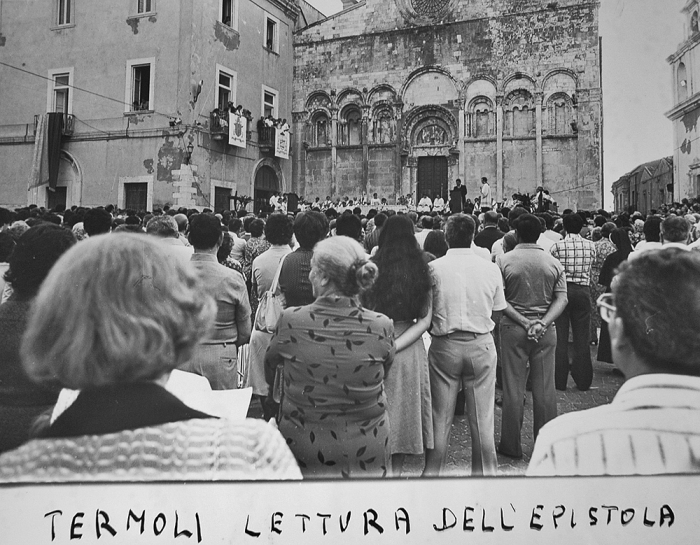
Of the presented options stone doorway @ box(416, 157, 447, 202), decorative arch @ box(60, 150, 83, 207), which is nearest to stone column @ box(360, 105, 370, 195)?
stone doorway @ box(416, 157, 447, 202)

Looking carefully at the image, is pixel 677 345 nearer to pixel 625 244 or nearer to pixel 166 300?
pixel 625 244

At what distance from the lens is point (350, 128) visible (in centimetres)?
2491

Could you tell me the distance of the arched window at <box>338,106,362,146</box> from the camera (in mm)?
24734

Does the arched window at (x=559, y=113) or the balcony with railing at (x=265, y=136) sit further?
the balcony with railing at (x=265, y=136)

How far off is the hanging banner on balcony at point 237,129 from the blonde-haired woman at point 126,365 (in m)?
18.6

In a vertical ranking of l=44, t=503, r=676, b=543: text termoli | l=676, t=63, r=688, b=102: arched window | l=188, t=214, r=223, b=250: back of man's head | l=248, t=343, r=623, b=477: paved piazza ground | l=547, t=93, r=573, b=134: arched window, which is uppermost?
l=547, t=93, r=573, b=134: arched window

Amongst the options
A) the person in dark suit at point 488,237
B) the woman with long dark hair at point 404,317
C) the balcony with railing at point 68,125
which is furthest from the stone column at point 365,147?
the woman with long dark hair at point 404,317

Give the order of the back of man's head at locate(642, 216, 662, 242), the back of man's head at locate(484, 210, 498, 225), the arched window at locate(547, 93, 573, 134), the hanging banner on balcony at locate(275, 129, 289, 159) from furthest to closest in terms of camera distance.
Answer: the hanging banner on balcony at locate(275, 129, 289, 159) → the arched window at locate(547, 93, 573, 134) → the back of man's head at locate(484, 210, 498, 225) → the back of man's head at locate(642, 216, 662, 242)

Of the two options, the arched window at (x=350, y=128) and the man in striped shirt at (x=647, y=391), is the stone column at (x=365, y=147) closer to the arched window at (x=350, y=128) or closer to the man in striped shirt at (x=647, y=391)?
the arched window at (x=350, y=128)

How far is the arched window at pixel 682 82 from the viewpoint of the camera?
135 inches

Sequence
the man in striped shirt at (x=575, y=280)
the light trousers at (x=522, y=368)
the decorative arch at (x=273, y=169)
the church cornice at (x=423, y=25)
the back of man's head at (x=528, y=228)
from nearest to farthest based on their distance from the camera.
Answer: the light trousers at (x=522, y=368) → the back of man's head at (x=528, y=228) → the man in striped shirt at (x=575, y=280) → the church cornice at (x=423, y=25) → the decorative arch at (x=273, y=169)

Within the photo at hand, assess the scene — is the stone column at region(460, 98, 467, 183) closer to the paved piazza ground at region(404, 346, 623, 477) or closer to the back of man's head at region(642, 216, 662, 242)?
the paved piazza ground at region(404, 346, 623, 477)


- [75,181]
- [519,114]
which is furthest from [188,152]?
[519,114]

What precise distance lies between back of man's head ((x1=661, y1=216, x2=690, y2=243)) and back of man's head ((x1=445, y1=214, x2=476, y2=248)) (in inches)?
49.8
